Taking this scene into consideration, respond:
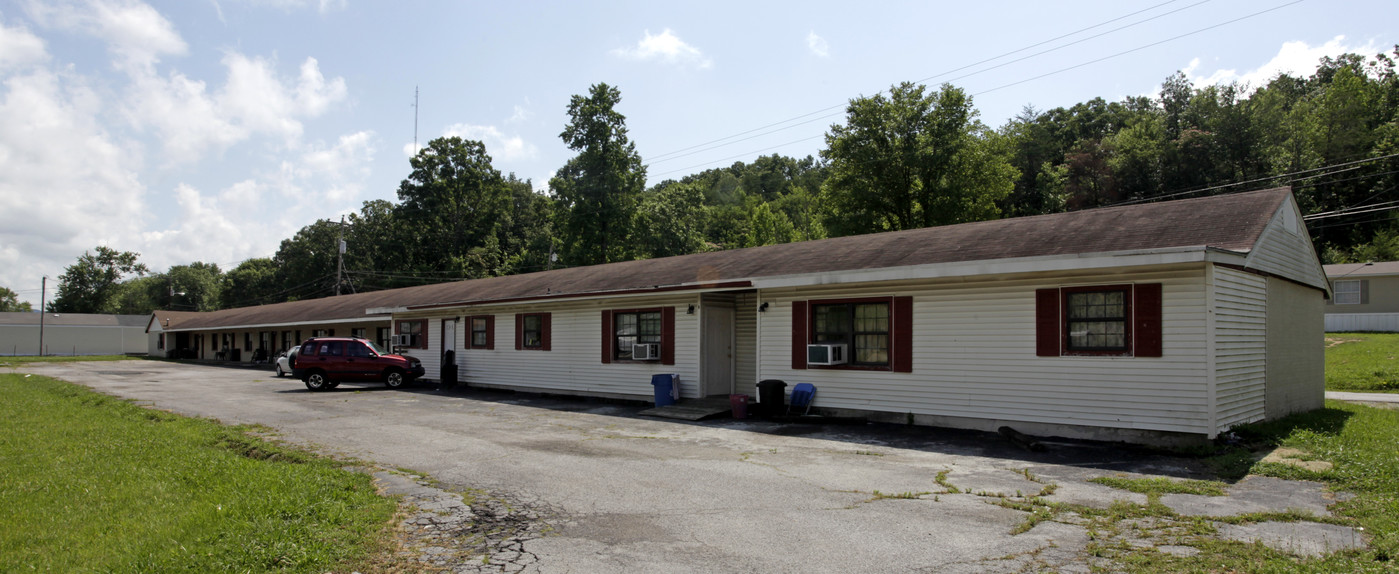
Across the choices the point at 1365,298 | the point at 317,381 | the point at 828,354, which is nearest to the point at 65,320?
the point at 317,381

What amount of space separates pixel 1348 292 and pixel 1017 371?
34.3 meters

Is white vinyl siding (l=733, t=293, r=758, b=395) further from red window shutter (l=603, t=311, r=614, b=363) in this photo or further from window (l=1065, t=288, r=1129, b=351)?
window (l=1065, t=288, r=1129, b=351)

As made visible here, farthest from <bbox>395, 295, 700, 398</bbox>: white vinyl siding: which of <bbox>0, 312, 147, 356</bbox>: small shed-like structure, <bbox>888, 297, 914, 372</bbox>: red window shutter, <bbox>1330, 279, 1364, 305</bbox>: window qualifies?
<bbox>0, 312, 147, 356</bbox>: small shed-like structure

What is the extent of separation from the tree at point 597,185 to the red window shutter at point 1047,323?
1402 inches

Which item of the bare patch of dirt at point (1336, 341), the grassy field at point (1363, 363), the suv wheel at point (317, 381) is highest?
the bare patch of dirt at point (1336, 341)

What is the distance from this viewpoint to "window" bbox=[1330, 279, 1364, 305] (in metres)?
34.5

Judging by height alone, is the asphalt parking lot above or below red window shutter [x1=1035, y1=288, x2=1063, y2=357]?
below

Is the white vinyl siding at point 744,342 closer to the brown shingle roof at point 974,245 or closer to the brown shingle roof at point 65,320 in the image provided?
the brown shingle roof at point 974,245

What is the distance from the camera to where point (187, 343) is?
55.1 meters

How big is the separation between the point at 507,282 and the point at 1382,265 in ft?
129

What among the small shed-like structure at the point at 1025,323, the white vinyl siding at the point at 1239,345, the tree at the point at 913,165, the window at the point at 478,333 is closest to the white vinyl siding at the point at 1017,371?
the small shed-like structure at the point at 1025,323

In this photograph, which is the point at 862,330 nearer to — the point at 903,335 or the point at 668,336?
the point at 903,335

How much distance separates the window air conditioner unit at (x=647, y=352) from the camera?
1752cm

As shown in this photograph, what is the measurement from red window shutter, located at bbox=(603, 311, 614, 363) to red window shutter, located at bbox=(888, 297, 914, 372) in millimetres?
7761
